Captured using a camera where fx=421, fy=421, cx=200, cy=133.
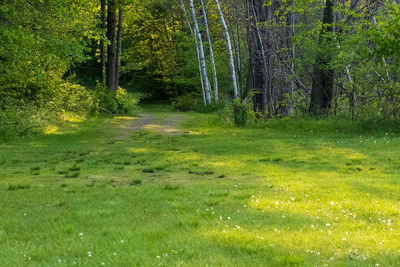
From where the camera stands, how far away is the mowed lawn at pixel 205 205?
450 centimetres

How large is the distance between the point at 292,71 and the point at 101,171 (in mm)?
13459

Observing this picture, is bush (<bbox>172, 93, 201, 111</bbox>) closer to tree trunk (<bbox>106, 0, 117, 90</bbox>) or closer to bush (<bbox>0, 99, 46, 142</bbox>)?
tree trunk (<bbox>106, 0, 117, 90</bbox>)

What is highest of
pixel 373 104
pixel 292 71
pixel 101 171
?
pixel 292 71

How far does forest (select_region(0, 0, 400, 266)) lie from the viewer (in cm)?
472

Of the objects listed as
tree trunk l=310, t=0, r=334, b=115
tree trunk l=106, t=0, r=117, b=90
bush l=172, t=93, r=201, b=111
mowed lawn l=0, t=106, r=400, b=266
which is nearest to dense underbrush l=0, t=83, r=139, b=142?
tree trunk l=106, t=0, r=117, b=90

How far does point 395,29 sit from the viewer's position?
44.4 feet

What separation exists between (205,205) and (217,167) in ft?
13.4

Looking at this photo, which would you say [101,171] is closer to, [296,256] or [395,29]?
[296,256]

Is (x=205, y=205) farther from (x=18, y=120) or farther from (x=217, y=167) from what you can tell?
(x=18, y=120)

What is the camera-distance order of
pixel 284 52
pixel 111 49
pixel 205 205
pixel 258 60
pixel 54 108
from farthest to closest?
pixel 111 49
pixel 54 108
pixel 284 52
pixel 258 60
pixel 205 205

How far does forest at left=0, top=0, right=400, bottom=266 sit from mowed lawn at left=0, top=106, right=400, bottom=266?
0.03 m

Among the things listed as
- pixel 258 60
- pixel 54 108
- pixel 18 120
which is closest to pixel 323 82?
pixel 258 60

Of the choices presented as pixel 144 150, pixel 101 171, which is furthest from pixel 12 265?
pixel 144 150

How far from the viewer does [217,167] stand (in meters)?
10.7
